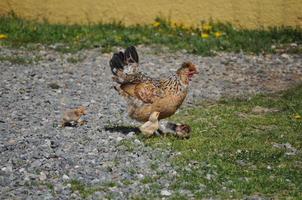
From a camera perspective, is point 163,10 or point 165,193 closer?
point 165,193

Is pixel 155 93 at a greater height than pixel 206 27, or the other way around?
pixel 155 93

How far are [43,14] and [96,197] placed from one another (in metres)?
8.74

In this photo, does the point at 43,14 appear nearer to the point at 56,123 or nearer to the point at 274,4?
the point at 274,4

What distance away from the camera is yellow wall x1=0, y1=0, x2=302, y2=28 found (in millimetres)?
14539

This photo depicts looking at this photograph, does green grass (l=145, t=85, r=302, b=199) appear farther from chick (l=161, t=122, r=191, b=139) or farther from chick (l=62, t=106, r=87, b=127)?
chick (l=62, t=106, r=87, b=127)

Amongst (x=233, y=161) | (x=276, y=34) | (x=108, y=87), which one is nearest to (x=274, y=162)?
(x=233, y=161)

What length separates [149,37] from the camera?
14.5 meters

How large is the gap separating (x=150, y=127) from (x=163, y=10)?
6.45 m

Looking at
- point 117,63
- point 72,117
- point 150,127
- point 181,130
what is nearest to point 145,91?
point 150,127

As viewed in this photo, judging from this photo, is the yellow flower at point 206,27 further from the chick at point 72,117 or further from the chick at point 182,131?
the chick at point 182,131

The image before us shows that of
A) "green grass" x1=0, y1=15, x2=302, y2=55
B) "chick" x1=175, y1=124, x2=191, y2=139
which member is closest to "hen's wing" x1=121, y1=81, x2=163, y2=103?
"chick" x1=175, y1=124, x2=191, y2=139

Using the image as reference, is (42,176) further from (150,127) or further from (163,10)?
(163,10)

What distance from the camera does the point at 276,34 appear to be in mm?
14477

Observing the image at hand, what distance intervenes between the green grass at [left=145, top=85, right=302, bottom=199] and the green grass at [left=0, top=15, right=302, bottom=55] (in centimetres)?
289
